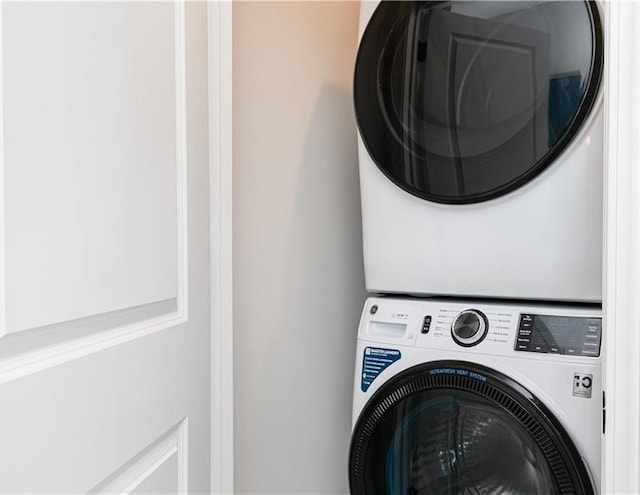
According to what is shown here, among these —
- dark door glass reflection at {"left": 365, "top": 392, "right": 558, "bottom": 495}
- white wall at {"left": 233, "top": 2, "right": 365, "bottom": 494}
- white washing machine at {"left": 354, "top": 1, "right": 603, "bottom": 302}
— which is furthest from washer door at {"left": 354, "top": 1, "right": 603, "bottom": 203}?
dark door glass reflection at {"left": 365, "top": 392, "right": 558, "bottom": 495}

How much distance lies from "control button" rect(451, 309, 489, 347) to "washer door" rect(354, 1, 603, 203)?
236 millimetres

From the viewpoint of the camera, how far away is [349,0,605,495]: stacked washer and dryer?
1.06m

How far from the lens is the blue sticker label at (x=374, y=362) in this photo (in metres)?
1.26

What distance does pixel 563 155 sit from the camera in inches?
42.7

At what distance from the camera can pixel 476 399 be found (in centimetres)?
114

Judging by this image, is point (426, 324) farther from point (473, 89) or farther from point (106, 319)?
point (106, 319)

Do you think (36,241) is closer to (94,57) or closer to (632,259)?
(94,57)

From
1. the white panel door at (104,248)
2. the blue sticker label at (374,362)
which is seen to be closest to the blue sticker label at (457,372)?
the blue sticker label at (374,362)

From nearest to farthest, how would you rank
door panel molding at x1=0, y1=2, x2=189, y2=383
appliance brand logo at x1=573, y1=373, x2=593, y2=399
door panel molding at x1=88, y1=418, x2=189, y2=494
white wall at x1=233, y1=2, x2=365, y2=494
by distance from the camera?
door panel molding at x1=0, y1=2, x2=189, y2=383
door panel molding at x1=88, y1=418, x2=189, y2=494
appliance brand logo at x1=573, y1=373, x2=593, y2=399
white wall at x1=233, y1=2, x2=365, y2=494

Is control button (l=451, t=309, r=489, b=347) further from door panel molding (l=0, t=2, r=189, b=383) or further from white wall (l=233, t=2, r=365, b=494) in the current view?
door panel molding (l=0, t=2, r=189, b=383)

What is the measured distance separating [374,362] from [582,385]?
426 mm

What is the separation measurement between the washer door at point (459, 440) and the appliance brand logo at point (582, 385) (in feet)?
0.21

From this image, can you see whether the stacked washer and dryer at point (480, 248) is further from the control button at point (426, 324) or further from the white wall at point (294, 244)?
the white wall at point (294, 244)

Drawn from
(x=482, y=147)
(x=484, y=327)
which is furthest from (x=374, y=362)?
(x=482, y=147)
